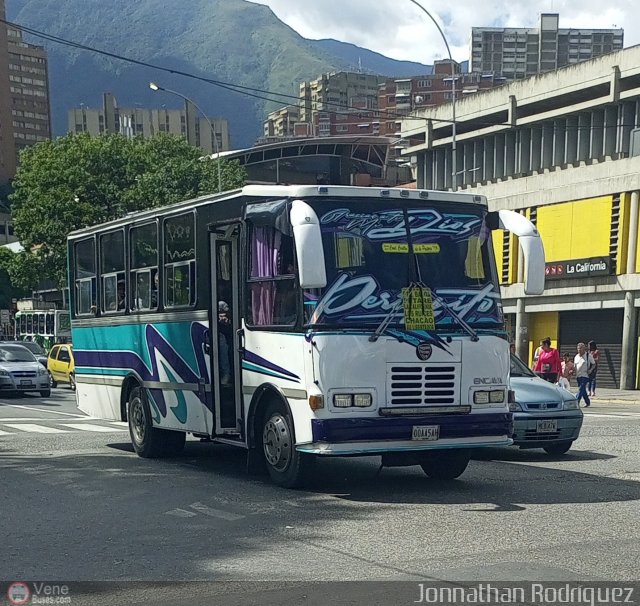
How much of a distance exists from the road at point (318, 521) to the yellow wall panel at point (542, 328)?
27.6 metres

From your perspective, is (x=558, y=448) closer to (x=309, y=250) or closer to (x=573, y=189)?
(x=309, y=250)

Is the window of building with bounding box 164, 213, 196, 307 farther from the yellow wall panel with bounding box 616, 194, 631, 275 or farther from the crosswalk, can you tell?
the yellow wall panel with bounding box 616, 194, 631, 275

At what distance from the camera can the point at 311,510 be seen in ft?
32.2

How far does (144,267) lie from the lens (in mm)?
14094

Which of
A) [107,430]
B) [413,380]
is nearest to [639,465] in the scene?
[413,380]

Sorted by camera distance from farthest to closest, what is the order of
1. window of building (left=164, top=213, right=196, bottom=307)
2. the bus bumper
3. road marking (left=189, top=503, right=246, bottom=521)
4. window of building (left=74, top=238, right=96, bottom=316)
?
window of building (left=74, top=238, right=96, bottom=316)
window of building (left=164, top=213, right=196, bottom=307)
the bus bumper
road marking (left=189, top=503, right=246, bottom=521)

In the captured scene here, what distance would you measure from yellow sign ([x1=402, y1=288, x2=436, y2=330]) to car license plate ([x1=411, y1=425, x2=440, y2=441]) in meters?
0.98

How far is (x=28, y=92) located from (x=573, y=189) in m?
160

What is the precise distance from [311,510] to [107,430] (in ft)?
34.1

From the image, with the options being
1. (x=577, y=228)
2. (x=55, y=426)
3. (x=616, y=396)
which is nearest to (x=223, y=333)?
→ (x=55, y=426)

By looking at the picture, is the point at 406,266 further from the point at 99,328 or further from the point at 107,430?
the point at 107,430

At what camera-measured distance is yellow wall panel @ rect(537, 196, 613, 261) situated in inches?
1528

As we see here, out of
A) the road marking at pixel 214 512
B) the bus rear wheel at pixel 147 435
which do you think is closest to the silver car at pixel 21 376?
the bus rear wheel at pixel 147 435

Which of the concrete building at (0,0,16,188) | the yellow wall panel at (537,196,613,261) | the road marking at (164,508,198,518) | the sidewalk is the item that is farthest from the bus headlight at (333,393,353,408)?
the concrete building at (0,0,16,188)
